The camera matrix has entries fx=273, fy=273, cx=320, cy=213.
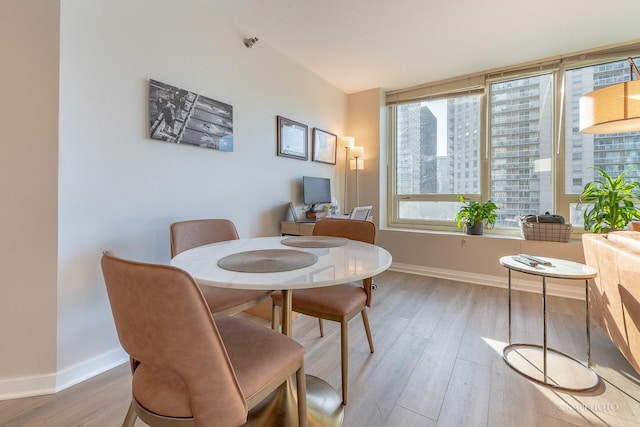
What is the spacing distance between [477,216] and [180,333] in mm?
3418

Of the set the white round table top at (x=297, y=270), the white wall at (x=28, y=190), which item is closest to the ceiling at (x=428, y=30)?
the white wall at (x=28, y=190)

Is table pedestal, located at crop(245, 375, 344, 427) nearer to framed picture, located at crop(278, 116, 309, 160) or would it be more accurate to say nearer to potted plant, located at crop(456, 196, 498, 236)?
framed picture, located at crop(278, 116, 309, 160)

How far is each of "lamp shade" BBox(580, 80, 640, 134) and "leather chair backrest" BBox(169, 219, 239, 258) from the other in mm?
2351

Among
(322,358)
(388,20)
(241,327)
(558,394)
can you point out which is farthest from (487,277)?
(241,327)

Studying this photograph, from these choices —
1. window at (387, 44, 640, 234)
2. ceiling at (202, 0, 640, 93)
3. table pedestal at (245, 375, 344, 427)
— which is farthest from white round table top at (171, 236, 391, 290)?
window at (387, 44, 640, 234)

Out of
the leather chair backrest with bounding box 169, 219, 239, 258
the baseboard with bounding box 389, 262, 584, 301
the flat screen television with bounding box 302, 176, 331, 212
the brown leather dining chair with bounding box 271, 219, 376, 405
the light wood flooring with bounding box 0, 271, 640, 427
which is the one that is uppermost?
the flat screen television with bounding box 302, 176, 331, 212

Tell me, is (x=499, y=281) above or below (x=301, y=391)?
below

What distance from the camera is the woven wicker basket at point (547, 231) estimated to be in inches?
107

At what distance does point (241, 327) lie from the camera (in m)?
1.03

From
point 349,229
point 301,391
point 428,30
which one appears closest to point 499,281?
point 349,229

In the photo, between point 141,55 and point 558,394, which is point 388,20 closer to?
point 141,55

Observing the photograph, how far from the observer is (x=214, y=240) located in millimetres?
1807

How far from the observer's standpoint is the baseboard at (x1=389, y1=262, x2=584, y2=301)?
2.74m

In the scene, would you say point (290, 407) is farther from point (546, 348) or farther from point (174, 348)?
point (546, 348)
